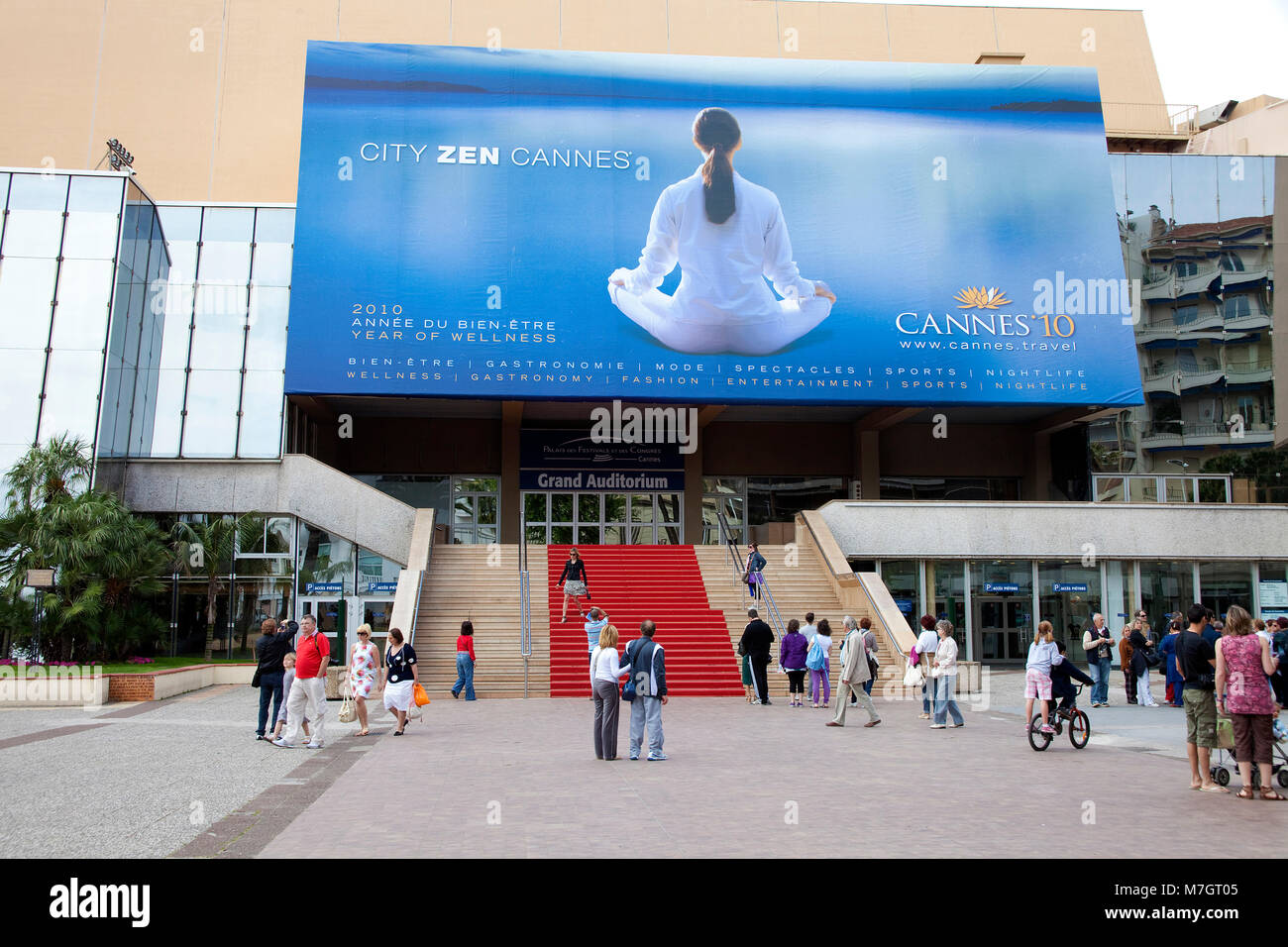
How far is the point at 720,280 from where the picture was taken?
3098 centimetres

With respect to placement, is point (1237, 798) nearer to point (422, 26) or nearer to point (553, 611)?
point (553, 611)

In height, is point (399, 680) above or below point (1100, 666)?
below

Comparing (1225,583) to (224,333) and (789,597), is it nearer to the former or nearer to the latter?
(789,597)

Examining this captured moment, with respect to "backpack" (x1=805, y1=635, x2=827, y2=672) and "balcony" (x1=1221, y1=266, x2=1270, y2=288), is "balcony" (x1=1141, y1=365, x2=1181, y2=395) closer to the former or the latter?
"balcony" (x1=1221, y1=266, x2=1270, y2=288)

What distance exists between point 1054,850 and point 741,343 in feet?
80.6

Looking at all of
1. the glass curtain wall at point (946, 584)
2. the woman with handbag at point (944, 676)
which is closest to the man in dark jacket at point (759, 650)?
the woman with handbag at point (944, 676)

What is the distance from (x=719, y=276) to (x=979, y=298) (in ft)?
25.3

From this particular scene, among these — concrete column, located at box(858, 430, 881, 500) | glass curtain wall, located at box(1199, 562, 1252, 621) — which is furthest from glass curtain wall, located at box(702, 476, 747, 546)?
glass curtain wall, located at box(1199, 562, 1252, 621)

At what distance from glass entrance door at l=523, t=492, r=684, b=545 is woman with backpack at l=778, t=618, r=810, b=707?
51.6 feet

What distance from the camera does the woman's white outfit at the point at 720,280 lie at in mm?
30547

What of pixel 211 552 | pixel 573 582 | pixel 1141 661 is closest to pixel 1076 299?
pixel 1141 661

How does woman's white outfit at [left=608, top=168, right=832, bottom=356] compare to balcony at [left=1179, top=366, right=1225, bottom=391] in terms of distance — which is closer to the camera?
woman's white outfit at [left=608, top=168, right=832, bottom=356]

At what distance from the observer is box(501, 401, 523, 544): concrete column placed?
33406 millimetres

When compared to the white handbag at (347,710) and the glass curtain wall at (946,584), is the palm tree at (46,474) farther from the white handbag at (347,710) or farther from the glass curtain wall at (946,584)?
the glass curtain wall at (946,584)
